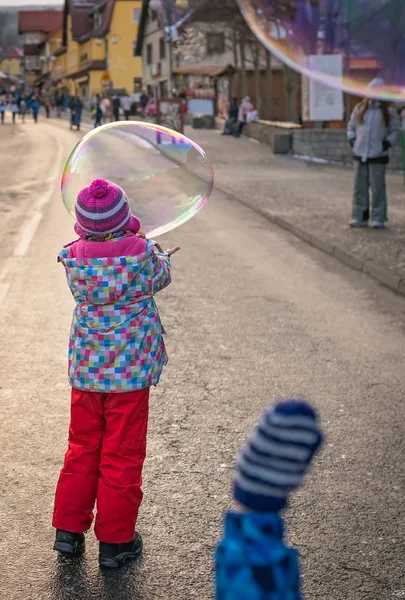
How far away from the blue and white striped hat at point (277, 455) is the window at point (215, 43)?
50.7 m

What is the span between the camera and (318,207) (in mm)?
15852

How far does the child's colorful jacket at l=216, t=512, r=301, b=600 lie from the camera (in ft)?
4.30

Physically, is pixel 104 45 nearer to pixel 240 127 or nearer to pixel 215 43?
pixel 215 43

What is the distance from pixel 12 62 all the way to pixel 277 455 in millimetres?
165729

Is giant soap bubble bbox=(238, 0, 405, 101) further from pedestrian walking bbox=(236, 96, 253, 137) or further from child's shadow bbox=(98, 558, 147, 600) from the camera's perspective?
pedestrian walking bbox=(236, 96, 253, 137)

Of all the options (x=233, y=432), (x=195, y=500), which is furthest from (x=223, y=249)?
(x=195, y=500)

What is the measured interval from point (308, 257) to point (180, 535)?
308 inches

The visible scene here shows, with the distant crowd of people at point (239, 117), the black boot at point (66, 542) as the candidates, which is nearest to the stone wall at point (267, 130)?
the distant crowd of people at point (239, 117)

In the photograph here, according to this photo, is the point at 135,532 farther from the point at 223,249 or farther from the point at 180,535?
the point at 223,249

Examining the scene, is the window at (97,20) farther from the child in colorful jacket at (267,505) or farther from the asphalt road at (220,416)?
the child in colorful jacket at (267,505)

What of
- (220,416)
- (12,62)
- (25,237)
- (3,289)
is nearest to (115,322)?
(220,416)

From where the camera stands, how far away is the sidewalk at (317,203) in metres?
10.7

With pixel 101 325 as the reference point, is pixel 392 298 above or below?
below

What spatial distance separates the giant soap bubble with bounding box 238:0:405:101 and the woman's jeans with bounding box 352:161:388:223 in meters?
2.60
